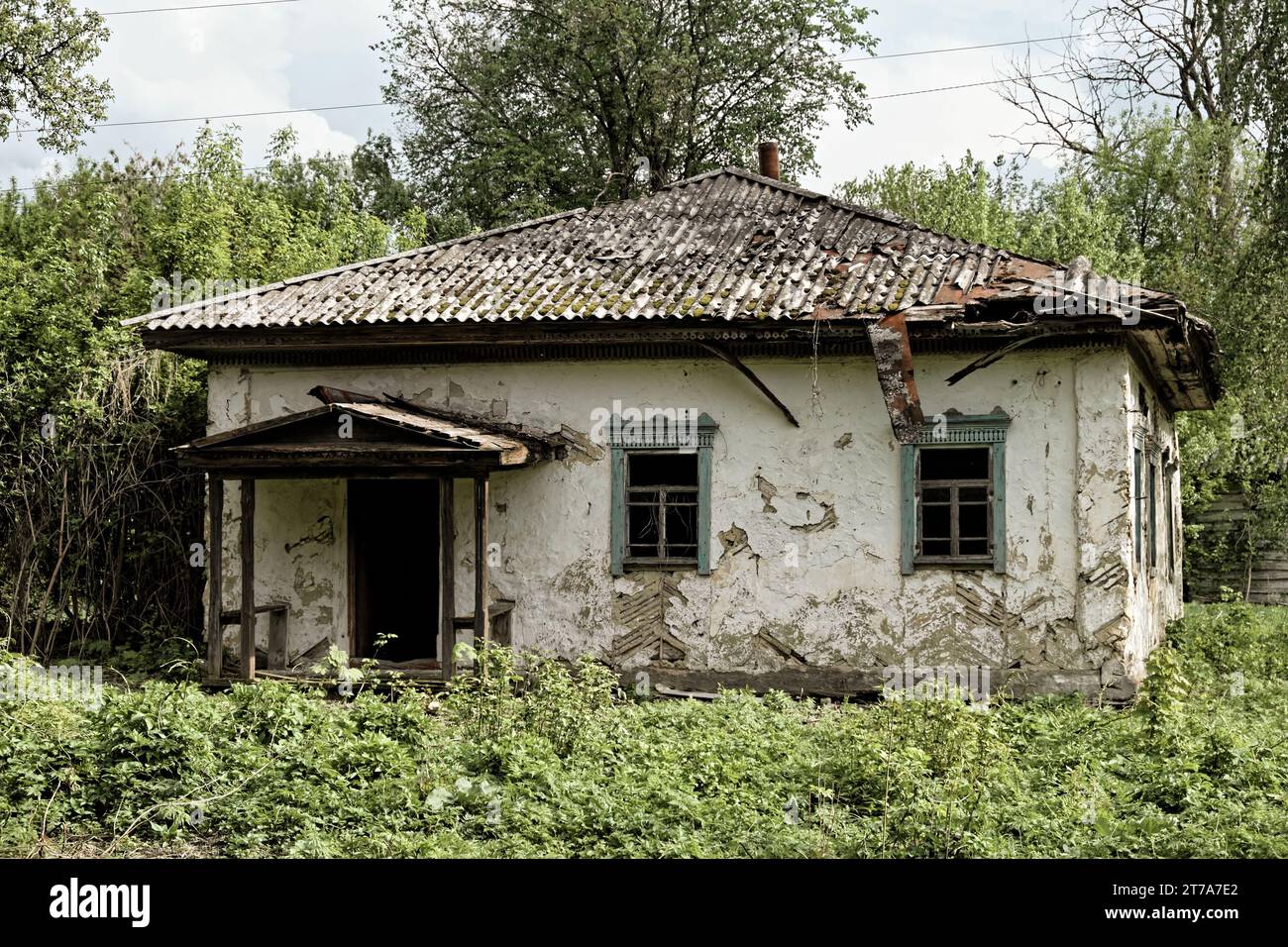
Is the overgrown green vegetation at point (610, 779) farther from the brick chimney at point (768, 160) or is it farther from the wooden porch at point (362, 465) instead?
the brick chimney at point (768, 160)

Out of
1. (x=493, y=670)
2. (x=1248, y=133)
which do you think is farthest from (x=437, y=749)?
(x=1248, y=133)

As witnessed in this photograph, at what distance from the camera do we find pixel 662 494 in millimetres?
11094

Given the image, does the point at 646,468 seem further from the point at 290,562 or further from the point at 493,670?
the point at 290,562

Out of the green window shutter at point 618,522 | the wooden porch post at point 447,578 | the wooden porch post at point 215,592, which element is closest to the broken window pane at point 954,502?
the green window shutter at point 618,522

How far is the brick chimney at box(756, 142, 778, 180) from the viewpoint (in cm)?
1469

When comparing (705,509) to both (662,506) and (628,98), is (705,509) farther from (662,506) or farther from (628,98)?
(628,98)

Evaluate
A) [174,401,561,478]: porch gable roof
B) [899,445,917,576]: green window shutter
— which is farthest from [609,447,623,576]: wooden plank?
[899,445,917,576]: green window shutter

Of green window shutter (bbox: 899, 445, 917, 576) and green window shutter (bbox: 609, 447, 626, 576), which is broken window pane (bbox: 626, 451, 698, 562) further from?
green window shutter (bbox: 899, 445, 917, 576)

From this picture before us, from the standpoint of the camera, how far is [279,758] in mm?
7297

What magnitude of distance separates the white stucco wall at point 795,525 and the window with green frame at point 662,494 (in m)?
0.13

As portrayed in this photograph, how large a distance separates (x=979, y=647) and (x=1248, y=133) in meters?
17.8

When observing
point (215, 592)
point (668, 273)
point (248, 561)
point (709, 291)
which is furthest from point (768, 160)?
point (215, 592)

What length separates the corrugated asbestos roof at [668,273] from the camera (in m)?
10.8

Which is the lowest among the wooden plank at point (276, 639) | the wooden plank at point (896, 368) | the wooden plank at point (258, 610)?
the wooden plank at point (276, 639)
